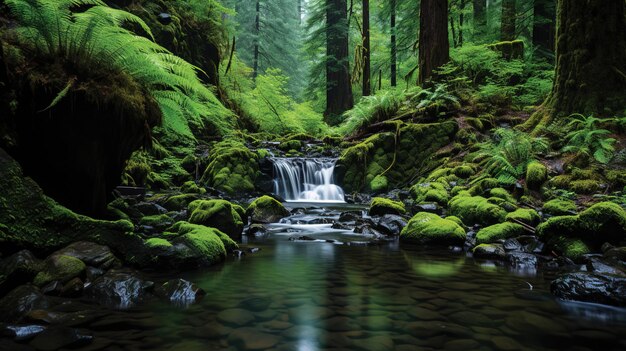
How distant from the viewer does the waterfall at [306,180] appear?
1206 cm

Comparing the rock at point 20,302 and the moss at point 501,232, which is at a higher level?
the moss at point 501,232

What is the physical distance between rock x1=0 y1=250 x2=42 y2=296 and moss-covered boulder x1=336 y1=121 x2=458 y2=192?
934 cm

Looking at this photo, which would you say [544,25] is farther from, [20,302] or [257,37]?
[257,37]

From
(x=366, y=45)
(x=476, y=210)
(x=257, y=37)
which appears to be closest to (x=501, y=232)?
(x=476, y=210)

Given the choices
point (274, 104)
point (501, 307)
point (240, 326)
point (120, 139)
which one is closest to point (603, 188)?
point (501, 307)

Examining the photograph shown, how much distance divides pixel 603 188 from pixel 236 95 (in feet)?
46.4

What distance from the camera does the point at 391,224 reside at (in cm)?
686

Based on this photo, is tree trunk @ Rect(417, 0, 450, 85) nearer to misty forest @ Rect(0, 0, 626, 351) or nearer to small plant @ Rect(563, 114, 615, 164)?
misty forest @ Rect(0, 0, 626, 351)

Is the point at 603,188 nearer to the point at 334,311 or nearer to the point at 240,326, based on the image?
the point at 334,311

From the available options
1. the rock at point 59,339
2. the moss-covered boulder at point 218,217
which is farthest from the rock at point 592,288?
the moss-covered boulder at point 218,217

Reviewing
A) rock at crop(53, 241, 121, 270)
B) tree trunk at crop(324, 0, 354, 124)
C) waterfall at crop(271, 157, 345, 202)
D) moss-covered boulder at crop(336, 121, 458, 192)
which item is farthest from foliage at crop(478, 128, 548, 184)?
tree trunk at crop(324, 0, 354, 124)

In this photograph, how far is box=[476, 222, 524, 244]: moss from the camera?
5.41 m

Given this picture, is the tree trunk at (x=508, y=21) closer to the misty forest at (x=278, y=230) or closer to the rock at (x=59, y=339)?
the misty forest at (x=278, y=230)

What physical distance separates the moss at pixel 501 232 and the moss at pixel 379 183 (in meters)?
5.68
